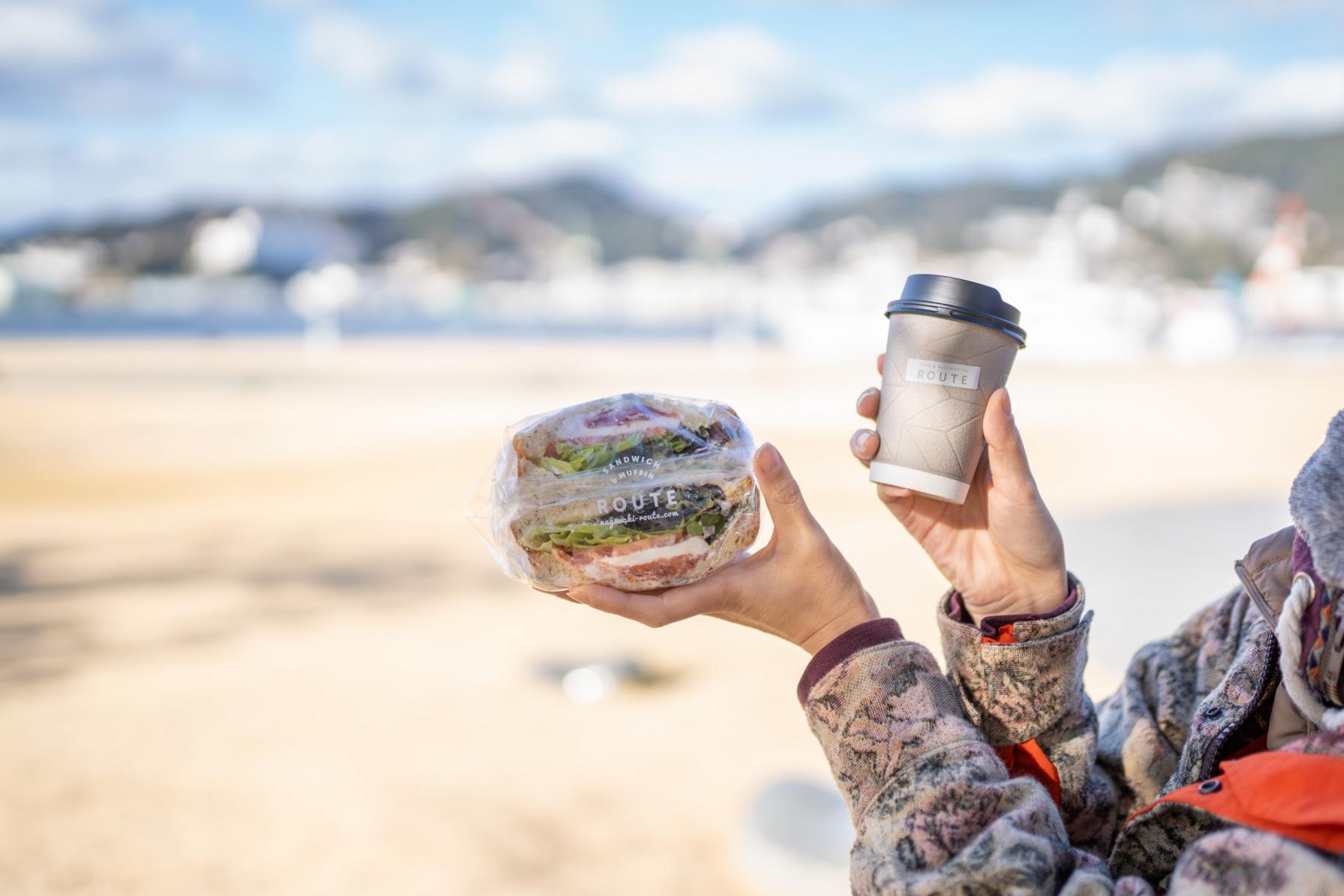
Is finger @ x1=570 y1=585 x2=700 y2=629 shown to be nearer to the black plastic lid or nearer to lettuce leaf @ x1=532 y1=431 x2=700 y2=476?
lettuce leaf @ x1=532 y1=431 x2=700 y2=476

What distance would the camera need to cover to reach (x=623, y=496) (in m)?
1.37

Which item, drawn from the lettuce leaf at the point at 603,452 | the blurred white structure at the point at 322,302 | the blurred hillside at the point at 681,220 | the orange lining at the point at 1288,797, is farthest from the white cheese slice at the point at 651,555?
the blurred hillside at the point at 681,220

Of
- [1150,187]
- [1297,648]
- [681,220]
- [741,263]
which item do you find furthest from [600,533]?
[681,220]

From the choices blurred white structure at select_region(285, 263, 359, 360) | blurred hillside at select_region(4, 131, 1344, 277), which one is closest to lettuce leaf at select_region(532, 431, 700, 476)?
blurred white structure at select_region(285, 263, 359, 360)

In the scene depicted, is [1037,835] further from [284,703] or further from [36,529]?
[36,529]

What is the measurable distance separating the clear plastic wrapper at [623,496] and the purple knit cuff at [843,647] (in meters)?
0.21

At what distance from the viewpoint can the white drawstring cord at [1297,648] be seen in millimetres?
990

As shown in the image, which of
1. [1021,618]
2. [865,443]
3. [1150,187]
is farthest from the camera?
[1150,187]

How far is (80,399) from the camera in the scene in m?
18.2

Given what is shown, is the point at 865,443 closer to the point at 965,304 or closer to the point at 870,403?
the point at 870,403

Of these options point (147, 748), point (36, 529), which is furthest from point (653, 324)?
point (147, 748)

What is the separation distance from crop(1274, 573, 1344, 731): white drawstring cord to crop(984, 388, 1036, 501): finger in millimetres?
386

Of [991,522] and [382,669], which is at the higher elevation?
[991,522]

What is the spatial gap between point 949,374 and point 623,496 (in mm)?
475
